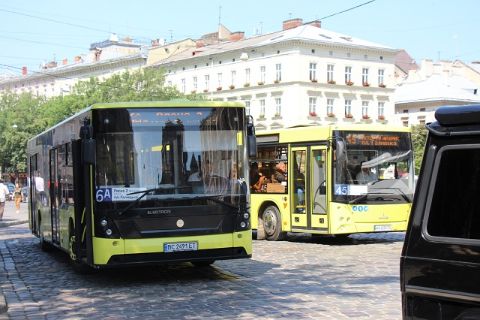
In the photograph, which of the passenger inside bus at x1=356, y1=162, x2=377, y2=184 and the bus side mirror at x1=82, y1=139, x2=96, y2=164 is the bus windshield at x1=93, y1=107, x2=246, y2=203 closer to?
the bus side mirror at x1=82, y1=139, x2=96, y2=164

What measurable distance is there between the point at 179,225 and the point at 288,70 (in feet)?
217

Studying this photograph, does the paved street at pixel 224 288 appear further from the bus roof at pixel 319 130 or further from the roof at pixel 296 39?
the roof at pixel 296 39

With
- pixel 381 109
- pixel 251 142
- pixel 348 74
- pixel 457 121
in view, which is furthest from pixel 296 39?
pixel 457 121

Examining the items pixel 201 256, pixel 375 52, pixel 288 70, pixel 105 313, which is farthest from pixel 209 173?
pixel 375 52

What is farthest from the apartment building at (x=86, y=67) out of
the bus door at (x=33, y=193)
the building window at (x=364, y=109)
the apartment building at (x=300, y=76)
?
the bus door at (x=33, y=193)

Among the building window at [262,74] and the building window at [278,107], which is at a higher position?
the building window at [262,74]

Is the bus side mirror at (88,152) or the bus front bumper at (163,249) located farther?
the bus front bumper at (163,249)

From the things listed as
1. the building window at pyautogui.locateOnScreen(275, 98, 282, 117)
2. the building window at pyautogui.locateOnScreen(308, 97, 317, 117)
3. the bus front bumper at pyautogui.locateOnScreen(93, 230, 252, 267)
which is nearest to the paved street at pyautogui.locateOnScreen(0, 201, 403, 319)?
the bus front bumper at pyautogui.locateOnScreen(93, 230, 252, 267)

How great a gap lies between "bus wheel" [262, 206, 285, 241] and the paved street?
2424 millimetres

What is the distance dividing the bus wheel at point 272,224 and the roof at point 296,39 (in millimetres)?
58005

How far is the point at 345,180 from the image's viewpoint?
17.1 m

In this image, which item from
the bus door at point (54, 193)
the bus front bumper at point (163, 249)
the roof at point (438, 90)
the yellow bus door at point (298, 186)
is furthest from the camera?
the roof at point (438, 90)

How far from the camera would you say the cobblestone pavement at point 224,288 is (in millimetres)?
8969

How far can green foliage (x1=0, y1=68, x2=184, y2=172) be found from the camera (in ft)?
229
